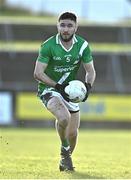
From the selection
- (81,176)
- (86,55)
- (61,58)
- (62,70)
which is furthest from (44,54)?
(81,176)

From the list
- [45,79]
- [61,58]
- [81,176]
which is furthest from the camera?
[61,58]

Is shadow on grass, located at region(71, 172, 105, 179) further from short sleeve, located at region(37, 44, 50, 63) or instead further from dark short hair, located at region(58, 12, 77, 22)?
dark short hair, located at region(58, 12, 77, 22)

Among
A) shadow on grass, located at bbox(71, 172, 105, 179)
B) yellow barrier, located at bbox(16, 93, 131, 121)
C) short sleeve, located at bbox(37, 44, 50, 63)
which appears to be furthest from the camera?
yellow barrier, located at bbox(16, 93, 131, 121)

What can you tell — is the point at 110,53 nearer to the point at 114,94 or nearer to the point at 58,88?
the point at 114,94

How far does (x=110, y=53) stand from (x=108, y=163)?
25018mm

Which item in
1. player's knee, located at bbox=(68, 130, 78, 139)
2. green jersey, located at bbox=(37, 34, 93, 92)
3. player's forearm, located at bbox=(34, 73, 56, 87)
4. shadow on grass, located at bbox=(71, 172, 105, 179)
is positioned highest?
green jersey, located at bbox=(37, 34, 93, 92)

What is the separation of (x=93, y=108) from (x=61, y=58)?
22686mm

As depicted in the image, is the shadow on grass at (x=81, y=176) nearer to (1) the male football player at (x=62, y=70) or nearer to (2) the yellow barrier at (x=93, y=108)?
(1) the male football player at (x=62, y=70)

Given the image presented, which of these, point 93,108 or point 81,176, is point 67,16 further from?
point 93,108

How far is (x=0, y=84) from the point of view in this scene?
3416 centimetres

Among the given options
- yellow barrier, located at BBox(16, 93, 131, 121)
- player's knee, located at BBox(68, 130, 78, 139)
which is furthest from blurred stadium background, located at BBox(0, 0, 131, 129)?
player's knee, located at BBox(68, 130, 78, 139)

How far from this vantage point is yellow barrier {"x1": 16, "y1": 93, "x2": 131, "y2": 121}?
3278cm

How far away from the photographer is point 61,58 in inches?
416

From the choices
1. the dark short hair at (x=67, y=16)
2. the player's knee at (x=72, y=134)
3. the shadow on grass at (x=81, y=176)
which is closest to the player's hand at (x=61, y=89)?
the player's knee at (x=72, y=134)
